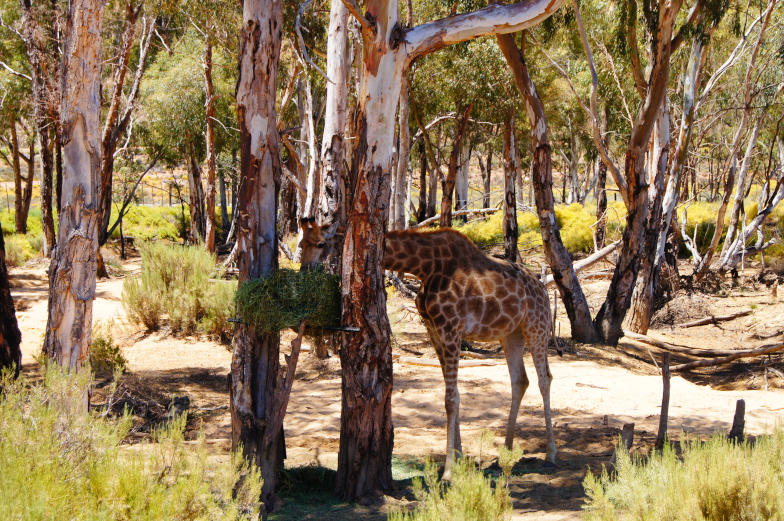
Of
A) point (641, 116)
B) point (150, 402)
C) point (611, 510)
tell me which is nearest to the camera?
point (611, 510)

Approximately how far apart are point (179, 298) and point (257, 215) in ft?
24.9

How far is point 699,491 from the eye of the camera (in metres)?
4.54

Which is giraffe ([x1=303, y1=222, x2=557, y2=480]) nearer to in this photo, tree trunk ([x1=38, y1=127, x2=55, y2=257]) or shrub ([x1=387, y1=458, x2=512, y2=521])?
shrub ([x1=387, y1=458, x2=512, y2=521])

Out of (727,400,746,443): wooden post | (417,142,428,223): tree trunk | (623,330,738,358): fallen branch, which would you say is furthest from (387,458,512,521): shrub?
(417,142,428,223): tree trunk

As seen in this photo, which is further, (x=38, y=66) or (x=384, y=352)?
(x=38, y=66)

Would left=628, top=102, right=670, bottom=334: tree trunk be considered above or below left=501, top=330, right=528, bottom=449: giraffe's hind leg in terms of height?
above

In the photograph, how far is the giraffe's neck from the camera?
7326 mm

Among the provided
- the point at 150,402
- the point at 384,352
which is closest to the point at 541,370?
the point at 384,352

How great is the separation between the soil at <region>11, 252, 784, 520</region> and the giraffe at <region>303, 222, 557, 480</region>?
645mm

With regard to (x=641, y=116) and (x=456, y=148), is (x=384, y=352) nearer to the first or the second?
(x=641, y=116)

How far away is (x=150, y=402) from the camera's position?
29.9 feet

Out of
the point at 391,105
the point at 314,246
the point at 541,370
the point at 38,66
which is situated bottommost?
the point at 541,370

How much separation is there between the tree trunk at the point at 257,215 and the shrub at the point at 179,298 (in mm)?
6653

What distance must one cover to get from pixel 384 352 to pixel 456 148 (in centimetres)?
1651
